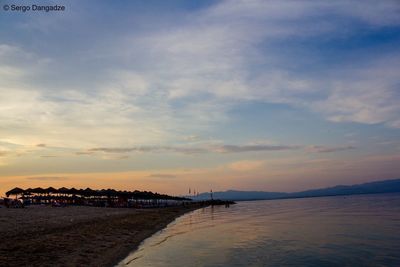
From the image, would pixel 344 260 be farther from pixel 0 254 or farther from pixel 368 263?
pixel 0 254

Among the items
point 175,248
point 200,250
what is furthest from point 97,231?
point 200,250

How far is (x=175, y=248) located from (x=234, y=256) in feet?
17.5

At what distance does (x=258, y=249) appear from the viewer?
25.8 metres

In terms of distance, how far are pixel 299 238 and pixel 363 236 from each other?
550 centimetres

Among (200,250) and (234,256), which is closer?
(234,256)

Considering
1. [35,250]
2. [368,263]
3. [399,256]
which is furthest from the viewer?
[399,256]

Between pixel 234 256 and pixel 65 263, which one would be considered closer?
pixel 65 263

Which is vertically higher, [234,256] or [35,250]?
[35,250]

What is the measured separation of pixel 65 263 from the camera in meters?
16.4

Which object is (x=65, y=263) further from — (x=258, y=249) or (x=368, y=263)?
(x=368, y=263)

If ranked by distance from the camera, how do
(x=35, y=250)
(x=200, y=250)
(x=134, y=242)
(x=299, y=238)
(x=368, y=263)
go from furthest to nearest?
(x=299, y=238), (x=134, y=242), (x=200, y=250), (x=368, y=263), (x=35, y=250)

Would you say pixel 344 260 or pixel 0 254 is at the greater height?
pixel 0 254

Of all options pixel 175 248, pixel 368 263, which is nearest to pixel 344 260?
pixel 368 263

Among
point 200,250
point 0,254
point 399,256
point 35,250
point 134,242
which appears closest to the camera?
point 0,254
